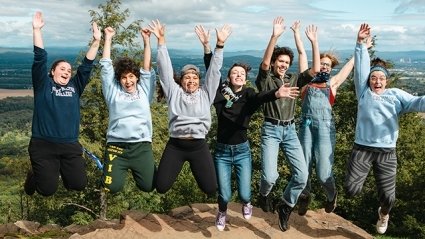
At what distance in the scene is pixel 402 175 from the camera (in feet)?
99.8

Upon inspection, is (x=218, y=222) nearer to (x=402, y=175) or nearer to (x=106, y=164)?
(x=106, y=164)

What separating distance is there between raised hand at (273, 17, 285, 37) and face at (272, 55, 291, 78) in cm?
47

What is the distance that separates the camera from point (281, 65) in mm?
7676

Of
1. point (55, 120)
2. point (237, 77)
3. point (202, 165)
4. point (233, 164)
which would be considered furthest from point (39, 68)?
point (233, 164)

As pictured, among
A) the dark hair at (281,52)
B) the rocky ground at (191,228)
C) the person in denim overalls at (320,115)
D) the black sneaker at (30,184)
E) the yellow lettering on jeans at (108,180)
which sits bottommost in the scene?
the rocky ground at (191,228)

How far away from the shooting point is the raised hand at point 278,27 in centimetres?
730

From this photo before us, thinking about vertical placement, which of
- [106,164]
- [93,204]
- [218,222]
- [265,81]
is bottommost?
[93,204]

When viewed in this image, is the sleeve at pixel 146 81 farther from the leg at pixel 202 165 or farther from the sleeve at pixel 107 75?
the leg at pixel 202 165

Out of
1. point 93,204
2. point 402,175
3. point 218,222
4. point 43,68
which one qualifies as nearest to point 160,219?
point 218,222

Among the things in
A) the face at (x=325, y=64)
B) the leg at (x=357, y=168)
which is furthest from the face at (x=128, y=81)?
the leg at (x=357, y=168)

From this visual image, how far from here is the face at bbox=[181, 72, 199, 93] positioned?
288 inches

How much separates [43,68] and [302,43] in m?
4.17

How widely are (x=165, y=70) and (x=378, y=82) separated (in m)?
3.39

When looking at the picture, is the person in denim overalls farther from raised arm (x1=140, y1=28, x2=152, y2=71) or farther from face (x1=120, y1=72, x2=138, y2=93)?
face (x1=120, y1=72, x2=138, y2=93)
